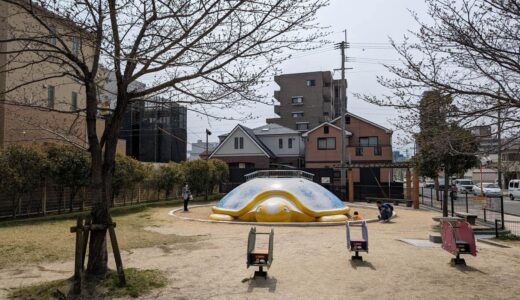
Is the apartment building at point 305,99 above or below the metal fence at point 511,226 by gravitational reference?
above

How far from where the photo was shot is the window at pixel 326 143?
46.2 metres

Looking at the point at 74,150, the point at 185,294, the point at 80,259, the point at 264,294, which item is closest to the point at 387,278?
the point at 264,294

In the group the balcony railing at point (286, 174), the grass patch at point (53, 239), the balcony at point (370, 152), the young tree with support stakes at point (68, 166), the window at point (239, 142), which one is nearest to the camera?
the grass patch at point (53, 239)

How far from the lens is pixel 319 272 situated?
29.3 ft

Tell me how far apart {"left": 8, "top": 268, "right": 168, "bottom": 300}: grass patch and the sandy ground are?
1.11ft

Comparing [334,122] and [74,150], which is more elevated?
[334,122]

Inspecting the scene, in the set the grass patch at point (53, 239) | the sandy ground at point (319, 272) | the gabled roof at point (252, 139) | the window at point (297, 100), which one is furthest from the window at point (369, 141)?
the sandy ground at point (319, 272)

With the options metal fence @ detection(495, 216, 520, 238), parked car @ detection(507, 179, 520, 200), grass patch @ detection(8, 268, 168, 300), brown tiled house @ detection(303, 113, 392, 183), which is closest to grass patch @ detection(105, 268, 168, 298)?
grass patch @ detection(8, 268, 168, 300)

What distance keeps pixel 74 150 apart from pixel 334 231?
40.5ft

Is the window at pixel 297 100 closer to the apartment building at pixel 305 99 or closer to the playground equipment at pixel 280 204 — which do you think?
the apartment building at pixel 305 99

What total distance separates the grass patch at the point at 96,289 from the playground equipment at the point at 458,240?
6460mm

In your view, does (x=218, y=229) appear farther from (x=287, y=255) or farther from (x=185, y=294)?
(x=185, y=294)

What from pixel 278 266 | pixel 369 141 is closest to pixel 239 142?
pixel 369 141

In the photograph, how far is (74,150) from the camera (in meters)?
19.6
